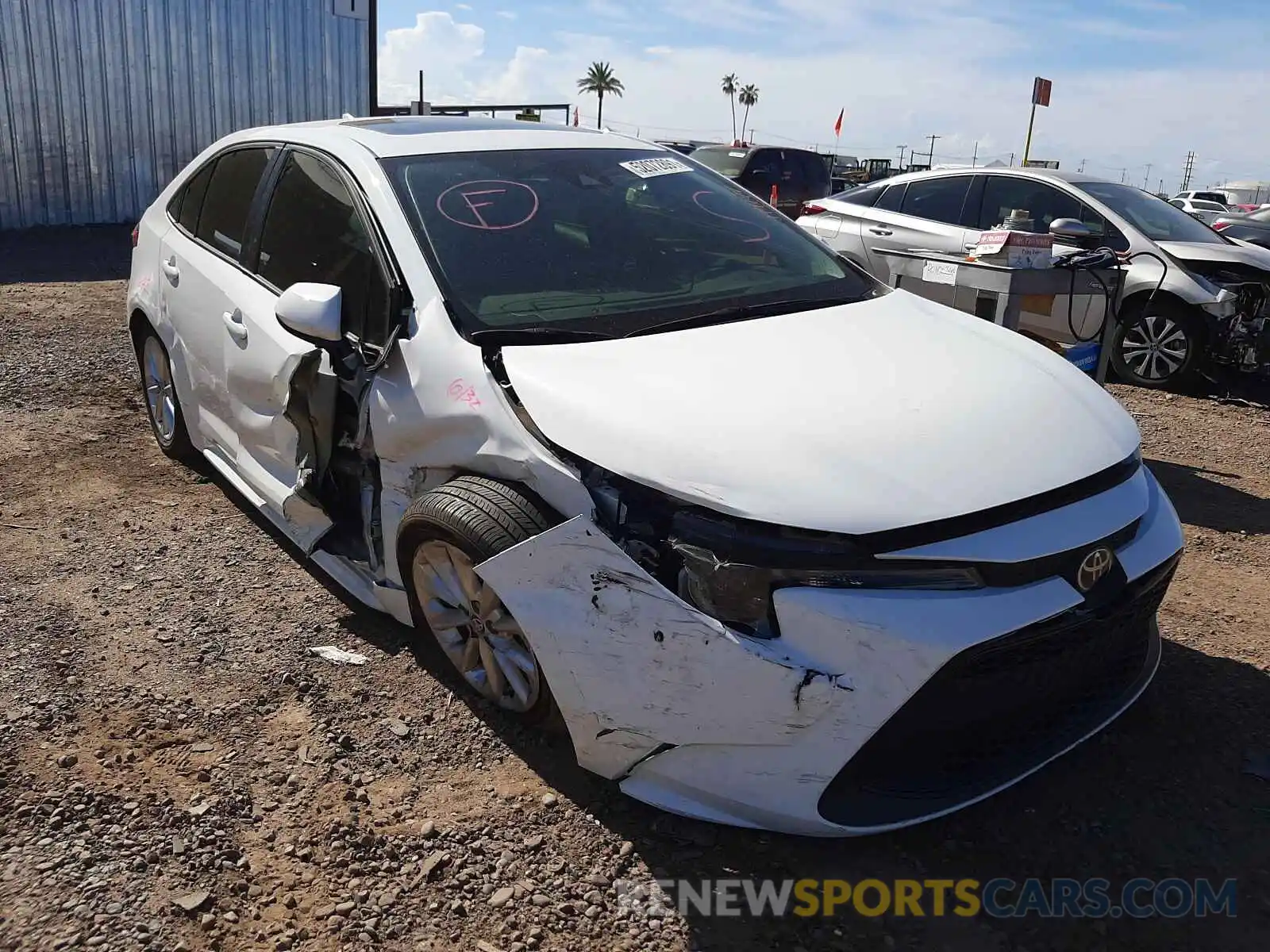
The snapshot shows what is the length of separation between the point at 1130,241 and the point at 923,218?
1.45 meters

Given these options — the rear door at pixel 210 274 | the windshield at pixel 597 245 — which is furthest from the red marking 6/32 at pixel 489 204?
the rear door at pixel 210 274

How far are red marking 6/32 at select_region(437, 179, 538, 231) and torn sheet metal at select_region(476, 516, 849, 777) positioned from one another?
1.23 meters

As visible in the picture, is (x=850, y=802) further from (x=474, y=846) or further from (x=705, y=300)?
(x=705, y=300)

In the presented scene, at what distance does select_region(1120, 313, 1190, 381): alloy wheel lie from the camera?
275 inches

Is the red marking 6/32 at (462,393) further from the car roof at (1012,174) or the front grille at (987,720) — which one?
the car roof at (1012,174)

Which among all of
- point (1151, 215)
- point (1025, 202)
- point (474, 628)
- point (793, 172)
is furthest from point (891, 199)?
point (793, 172)

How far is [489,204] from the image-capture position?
10.5 feet

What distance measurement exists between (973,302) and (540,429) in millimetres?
3164

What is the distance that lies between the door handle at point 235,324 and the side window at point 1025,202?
18.5 feet

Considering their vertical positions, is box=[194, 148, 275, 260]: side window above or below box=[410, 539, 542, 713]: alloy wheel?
above

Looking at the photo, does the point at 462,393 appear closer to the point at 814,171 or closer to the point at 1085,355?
the point at 1085,355

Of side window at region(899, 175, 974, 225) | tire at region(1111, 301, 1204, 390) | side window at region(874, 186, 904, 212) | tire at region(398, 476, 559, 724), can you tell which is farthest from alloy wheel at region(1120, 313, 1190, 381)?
tire at region(398, 476, 559, 724)

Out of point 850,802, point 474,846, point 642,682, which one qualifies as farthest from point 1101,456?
point 474,846

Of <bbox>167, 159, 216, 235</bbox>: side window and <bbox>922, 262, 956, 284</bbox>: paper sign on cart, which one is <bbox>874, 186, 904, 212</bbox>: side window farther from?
<bbox>167, 159, 216, 235</bbox>: side window
